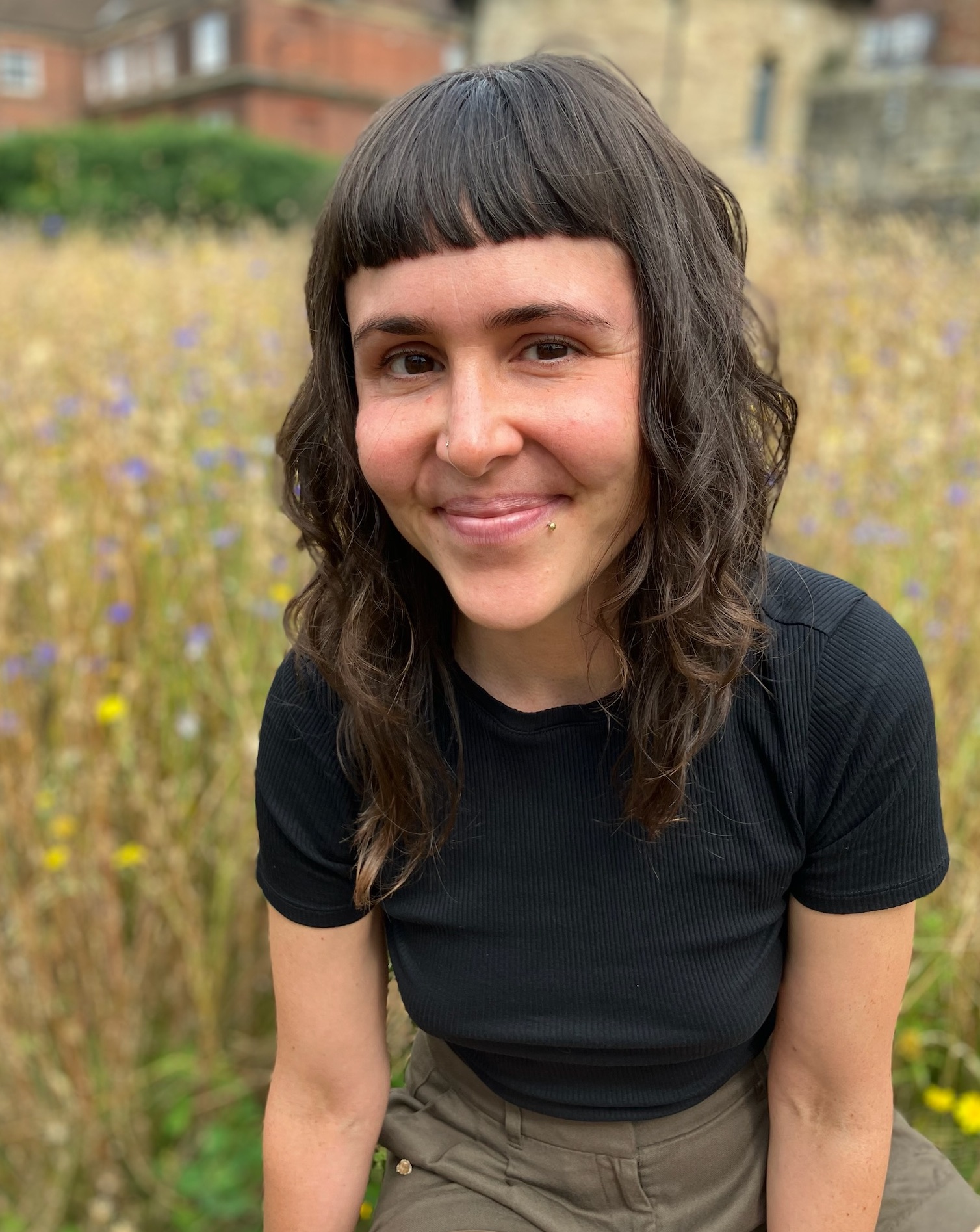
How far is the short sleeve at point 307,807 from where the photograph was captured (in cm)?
116

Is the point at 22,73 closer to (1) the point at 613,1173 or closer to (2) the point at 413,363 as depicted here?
(2) the point at 413,363

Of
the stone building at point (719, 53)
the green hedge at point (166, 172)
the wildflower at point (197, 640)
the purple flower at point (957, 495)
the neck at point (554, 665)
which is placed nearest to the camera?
the neck at point (554, 665)

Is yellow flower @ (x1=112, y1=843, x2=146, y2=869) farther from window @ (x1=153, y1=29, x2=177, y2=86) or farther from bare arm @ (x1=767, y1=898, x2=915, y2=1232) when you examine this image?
window @ (x1=153, y1=29, x2=177, y2=86)

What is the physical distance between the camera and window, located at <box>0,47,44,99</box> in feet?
97.3

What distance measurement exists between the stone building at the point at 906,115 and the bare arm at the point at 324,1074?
29.0 ft

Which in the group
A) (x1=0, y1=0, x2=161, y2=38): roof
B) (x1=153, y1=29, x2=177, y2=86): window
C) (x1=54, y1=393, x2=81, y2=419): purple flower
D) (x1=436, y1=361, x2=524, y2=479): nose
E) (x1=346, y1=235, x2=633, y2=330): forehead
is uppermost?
(x1=0, y1=0, x2=161, y2=38): roof

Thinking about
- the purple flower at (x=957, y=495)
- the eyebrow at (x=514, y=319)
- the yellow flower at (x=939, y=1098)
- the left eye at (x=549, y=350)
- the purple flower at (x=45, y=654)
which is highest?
the eyebrow at (x=514, y=319)

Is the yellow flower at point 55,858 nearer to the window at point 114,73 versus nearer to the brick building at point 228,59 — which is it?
the brick building at point 228,59

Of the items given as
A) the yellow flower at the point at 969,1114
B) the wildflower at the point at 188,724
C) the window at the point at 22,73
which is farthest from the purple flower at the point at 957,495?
the window at the point at 22,73

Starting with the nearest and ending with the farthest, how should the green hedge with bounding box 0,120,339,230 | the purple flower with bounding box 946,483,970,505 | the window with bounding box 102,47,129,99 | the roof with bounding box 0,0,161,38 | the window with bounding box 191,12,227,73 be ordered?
the purple flower with bounding box 946,483,970,505 → the green hedge with bounding box 0,120,339,230 → the window with bounding box 191,12,227,73 → the roof with bounding box 0,0,161,38 → the window with bounding box 102,47,129,99

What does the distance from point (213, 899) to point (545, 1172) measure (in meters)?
1.06

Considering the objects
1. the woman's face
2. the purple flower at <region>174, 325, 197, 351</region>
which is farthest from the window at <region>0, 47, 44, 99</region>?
the woman's face

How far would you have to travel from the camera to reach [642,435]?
3.22ft

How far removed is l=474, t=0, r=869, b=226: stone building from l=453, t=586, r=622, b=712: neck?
16.9 meters
